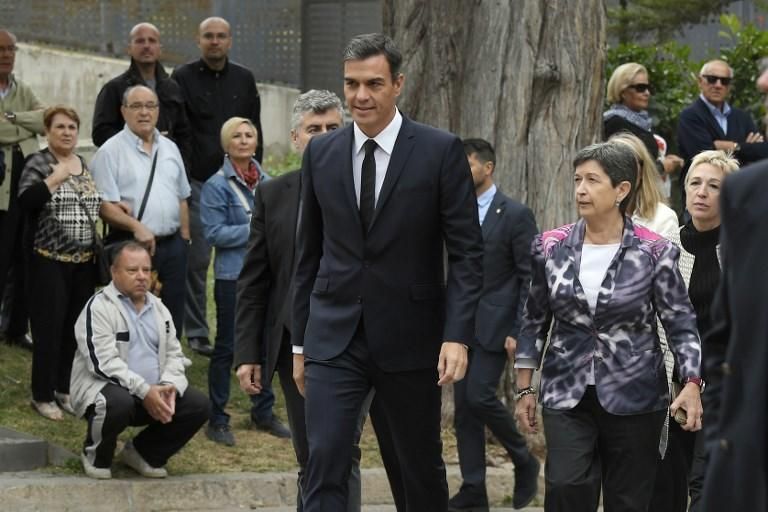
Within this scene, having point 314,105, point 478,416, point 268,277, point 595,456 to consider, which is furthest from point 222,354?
point 595,456

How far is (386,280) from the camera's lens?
6.62 m

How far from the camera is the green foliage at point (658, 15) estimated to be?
17.9m

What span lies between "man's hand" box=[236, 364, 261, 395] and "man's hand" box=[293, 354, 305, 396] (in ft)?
1.58

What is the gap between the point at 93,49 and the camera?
20047 mm

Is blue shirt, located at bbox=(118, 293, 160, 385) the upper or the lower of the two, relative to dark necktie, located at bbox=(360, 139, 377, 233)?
lower

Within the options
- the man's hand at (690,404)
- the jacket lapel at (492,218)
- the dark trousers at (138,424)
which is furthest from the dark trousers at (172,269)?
the man's hand at (690,404)

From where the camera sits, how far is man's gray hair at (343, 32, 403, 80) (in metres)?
6.62

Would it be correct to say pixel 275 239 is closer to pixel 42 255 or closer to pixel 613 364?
pixel 613 364

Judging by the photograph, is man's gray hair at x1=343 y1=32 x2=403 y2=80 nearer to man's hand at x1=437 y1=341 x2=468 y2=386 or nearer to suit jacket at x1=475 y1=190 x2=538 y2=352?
man's hand at x1=437 y1=341 x2=468 y2=386

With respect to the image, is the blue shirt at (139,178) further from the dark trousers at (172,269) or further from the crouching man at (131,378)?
the crouching man at (131,378)

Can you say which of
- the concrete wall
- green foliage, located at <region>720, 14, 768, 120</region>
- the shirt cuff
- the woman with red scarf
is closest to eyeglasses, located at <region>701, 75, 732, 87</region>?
green foliage, located at <region>720, 14, 768, 120</region>

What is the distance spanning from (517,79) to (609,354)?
3.88 meters

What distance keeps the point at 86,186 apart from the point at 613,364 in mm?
4286

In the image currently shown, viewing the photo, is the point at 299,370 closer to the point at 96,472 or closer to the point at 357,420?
the point at 357,420
